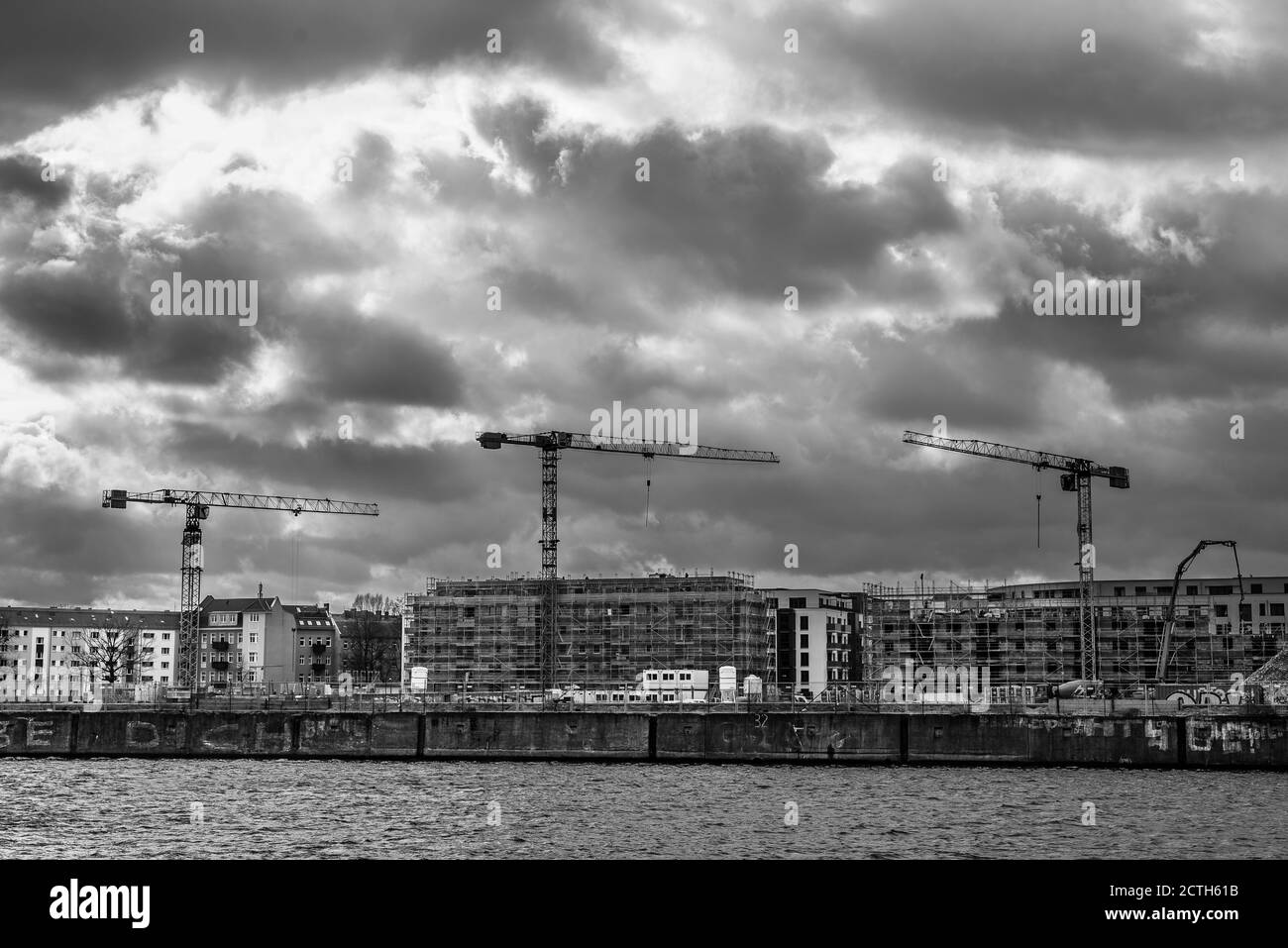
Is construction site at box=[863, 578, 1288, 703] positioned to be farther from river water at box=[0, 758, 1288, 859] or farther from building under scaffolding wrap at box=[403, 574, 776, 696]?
river water at box=[0, 758, 1288, 859]

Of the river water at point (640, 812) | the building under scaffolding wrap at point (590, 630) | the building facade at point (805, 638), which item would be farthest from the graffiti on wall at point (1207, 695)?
the building facade at point (805, 638)

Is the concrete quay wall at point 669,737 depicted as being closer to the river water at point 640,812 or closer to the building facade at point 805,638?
the river water at point 640,812

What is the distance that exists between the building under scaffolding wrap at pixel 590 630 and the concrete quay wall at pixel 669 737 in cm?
6173

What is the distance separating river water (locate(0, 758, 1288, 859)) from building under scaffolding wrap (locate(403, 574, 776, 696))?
250ft

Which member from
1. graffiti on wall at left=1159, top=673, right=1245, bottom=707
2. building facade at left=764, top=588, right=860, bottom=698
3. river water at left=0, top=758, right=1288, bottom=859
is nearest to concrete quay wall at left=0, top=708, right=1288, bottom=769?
river water at left=0, top=758, right=1288, bottom=859

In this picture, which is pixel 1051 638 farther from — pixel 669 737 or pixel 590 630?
pixel 669 737

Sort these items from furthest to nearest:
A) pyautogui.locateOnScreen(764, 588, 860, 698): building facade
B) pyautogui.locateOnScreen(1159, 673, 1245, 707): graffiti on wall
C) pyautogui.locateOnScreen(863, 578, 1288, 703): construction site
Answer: pyautogui.locateOnScreen(764, 588, 860, 698): building facade < pyautogui.locateOnScreen(863, 578, 1288, 703): construction site < pyautogui.locateOnScreen(1159, 673, 1245, 707): graffiti on wall

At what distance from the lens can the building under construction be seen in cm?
15762

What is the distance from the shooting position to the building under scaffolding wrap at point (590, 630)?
160m
